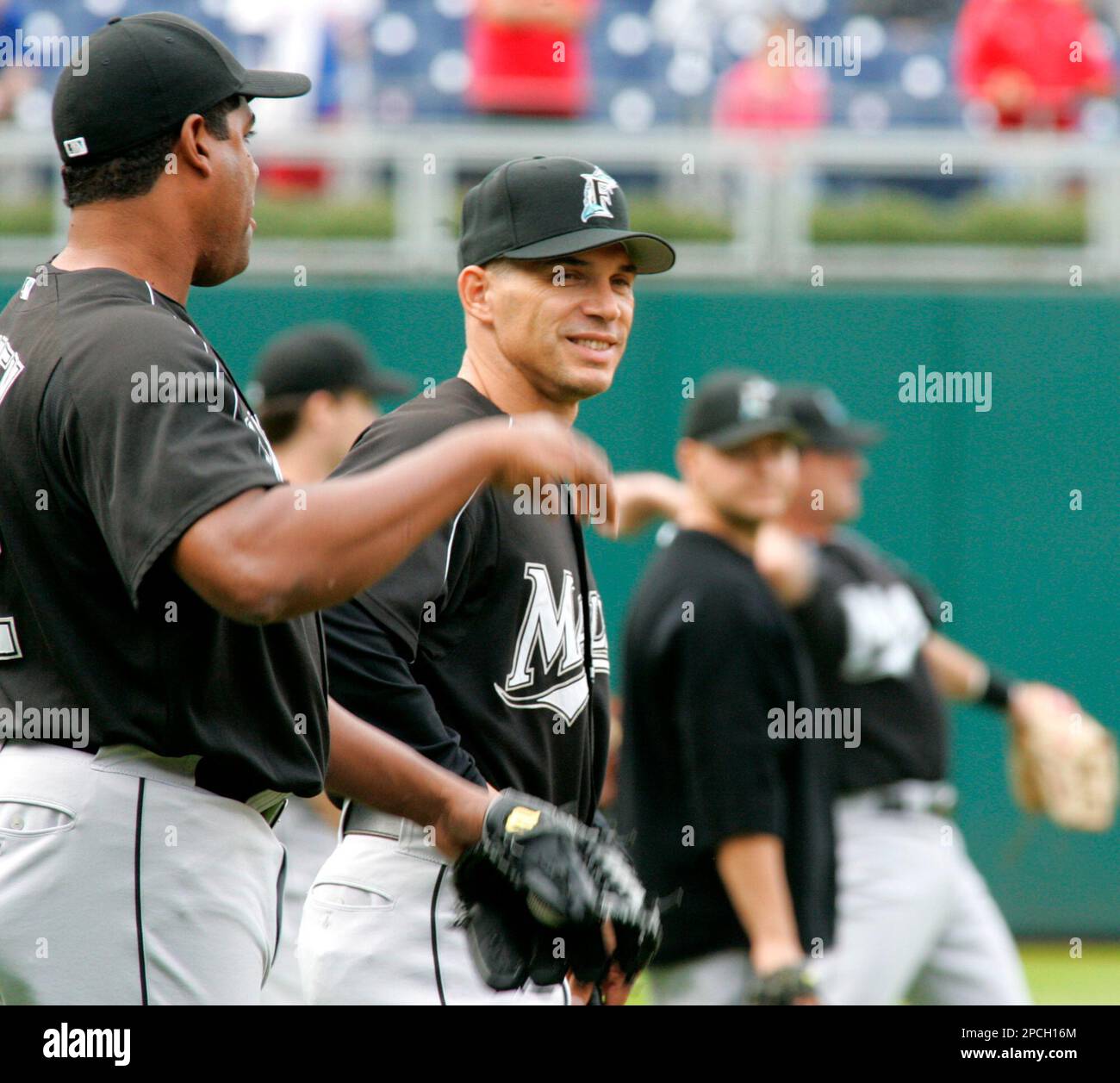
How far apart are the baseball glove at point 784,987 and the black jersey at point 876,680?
0.95 meters

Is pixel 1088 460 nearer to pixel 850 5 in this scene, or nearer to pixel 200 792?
pixel 850 5

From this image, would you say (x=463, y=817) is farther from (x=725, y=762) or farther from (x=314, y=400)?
(x=314, y=400)

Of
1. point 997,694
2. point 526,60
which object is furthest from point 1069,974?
point 526,60

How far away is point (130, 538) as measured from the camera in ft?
6.88

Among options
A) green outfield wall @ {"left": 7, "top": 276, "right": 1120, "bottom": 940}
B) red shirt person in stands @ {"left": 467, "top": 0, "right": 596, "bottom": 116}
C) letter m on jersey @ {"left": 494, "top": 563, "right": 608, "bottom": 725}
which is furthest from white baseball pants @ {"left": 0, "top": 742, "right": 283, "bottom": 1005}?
red shirt person in stands @ {"left": 467, "top": 0, "right": 596, "bottom": 116}

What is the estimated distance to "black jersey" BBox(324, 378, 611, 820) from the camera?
9.14 feet

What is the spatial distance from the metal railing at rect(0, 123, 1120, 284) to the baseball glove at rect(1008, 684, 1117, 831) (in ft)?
9.51

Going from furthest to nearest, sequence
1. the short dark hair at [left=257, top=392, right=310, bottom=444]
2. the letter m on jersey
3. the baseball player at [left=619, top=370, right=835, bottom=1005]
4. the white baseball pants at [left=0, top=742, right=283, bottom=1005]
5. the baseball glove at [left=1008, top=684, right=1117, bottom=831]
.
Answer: the baseball glove at [left=1008, top=684, right=1117, bottom=831] → the short dark hair at [left=257, top=392, right=310, bottom=444] → the baseball player at [left=619, top=370, right=835, bottom=1005] → the letter m on jersey → the white baseball pants at [left=0, top=742, right=283, bottom=1005]

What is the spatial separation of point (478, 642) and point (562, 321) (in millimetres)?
607

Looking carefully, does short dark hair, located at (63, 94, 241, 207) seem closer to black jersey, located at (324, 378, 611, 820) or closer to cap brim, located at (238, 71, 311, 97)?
cap brim, located at (238, 71, 311, 97)

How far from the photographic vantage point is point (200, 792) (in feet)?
7.74
